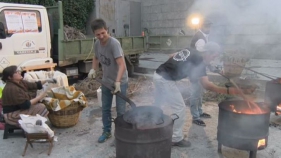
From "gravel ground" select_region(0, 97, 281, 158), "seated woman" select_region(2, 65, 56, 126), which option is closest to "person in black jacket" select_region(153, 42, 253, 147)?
"gravel ground" select_region(0, 97, 281, 158)

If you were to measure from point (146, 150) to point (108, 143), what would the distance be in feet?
4.28

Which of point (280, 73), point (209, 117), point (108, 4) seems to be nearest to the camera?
point (209, 117)

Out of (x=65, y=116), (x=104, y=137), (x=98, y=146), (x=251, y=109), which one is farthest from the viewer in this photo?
(x=65, y=116)

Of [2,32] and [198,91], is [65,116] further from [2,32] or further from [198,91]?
[2,32]

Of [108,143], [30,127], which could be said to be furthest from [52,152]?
[108,143]

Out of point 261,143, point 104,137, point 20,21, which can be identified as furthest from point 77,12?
point 261,143

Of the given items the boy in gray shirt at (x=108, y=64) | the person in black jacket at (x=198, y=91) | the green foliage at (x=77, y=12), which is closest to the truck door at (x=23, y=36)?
the boy in gray shirt at (x=108, y=64)

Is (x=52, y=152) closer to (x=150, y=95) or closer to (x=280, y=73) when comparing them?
(x=150, y=95)

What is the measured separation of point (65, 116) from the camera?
4332mm

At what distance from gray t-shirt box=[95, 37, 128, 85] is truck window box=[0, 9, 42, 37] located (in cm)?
280

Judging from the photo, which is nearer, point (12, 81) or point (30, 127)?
point (30, 127)

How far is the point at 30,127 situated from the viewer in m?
3.53

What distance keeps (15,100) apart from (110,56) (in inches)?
60.6

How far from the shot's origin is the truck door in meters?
5.59
